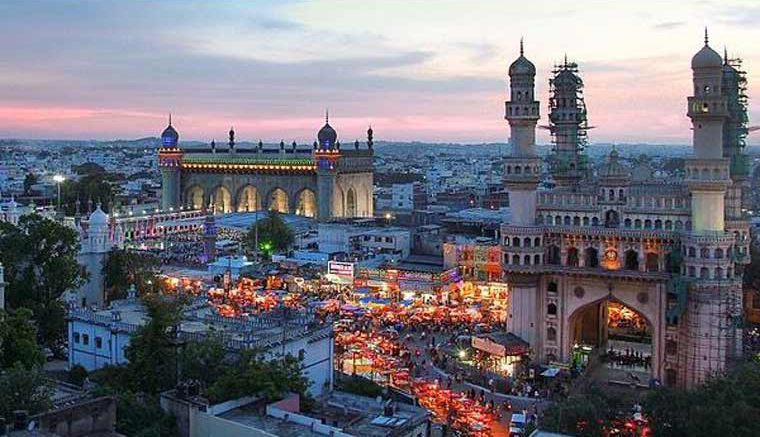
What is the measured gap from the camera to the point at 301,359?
29.8 meters

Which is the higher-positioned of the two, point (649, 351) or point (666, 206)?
point (666, 206)

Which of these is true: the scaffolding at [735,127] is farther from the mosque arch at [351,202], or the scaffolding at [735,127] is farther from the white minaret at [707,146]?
the mosque arch at [351,202]

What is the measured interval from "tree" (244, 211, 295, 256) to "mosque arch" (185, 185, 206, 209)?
28.3 metres

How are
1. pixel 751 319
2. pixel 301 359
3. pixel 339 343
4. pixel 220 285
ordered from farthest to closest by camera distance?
pixel 220 285 → pixel 751 319 → pixel 339 343 → pixel 301 359

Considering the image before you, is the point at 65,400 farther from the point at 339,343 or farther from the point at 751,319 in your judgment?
the point at 751,319

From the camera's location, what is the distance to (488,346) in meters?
39.6

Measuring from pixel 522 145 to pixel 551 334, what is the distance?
351 inches

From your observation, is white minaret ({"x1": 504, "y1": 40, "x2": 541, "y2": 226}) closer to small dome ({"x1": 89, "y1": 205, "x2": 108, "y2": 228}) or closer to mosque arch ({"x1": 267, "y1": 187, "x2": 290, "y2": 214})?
small dome ({"x1": 89, "y1": 205, "x2": 108, "y2": 228})

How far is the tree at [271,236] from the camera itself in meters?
66.9

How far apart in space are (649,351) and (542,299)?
6027 mm

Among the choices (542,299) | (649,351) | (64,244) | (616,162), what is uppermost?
(616,162)

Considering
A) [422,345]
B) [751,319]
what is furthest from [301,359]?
[751,319]

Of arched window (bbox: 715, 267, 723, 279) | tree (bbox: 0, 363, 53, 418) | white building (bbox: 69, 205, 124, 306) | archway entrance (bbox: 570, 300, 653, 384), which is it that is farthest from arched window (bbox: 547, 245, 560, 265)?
tree (bbox: 0, 363, 53, 418)

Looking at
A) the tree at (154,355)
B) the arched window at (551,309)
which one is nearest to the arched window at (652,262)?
the arched window at (551,309)
